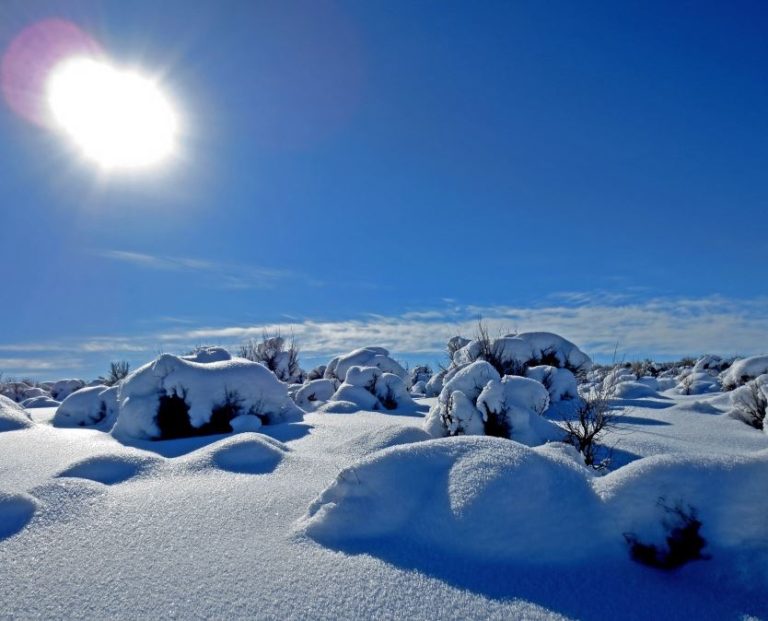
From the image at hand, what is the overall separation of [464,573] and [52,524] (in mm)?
1627

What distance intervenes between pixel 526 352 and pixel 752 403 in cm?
372

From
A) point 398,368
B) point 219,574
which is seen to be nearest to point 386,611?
point 219,574

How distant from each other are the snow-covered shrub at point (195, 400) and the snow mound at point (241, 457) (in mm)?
1672

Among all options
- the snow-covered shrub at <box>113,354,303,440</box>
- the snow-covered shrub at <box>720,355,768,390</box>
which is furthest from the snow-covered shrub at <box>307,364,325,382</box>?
the snow-covered shrub at <box>720,355,768,390</box>

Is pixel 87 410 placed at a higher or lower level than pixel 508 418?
→ lower

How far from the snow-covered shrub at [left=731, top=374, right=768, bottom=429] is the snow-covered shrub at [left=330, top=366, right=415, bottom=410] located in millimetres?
3913

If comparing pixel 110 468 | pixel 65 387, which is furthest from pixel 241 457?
pixel 65 387

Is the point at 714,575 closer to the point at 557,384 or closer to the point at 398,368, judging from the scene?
the point at 557,384

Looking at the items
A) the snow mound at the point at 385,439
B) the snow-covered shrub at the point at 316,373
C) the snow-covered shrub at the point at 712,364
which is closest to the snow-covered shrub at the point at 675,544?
the snow mound at the point at 385,439

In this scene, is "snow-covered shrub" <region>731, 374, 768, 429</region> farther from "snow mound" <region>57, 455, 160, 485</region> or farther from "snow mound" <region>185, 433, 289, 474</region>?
"snow mound" <region>57, 455, 160, 485</region>

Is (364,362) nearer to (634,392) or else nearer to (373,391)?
(373,391)

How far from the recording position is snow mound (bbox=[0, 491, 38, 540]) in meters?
1.96

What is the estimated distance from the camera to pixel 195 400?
491 cm

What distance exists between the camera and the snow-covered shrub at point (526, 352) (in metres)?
8.22
